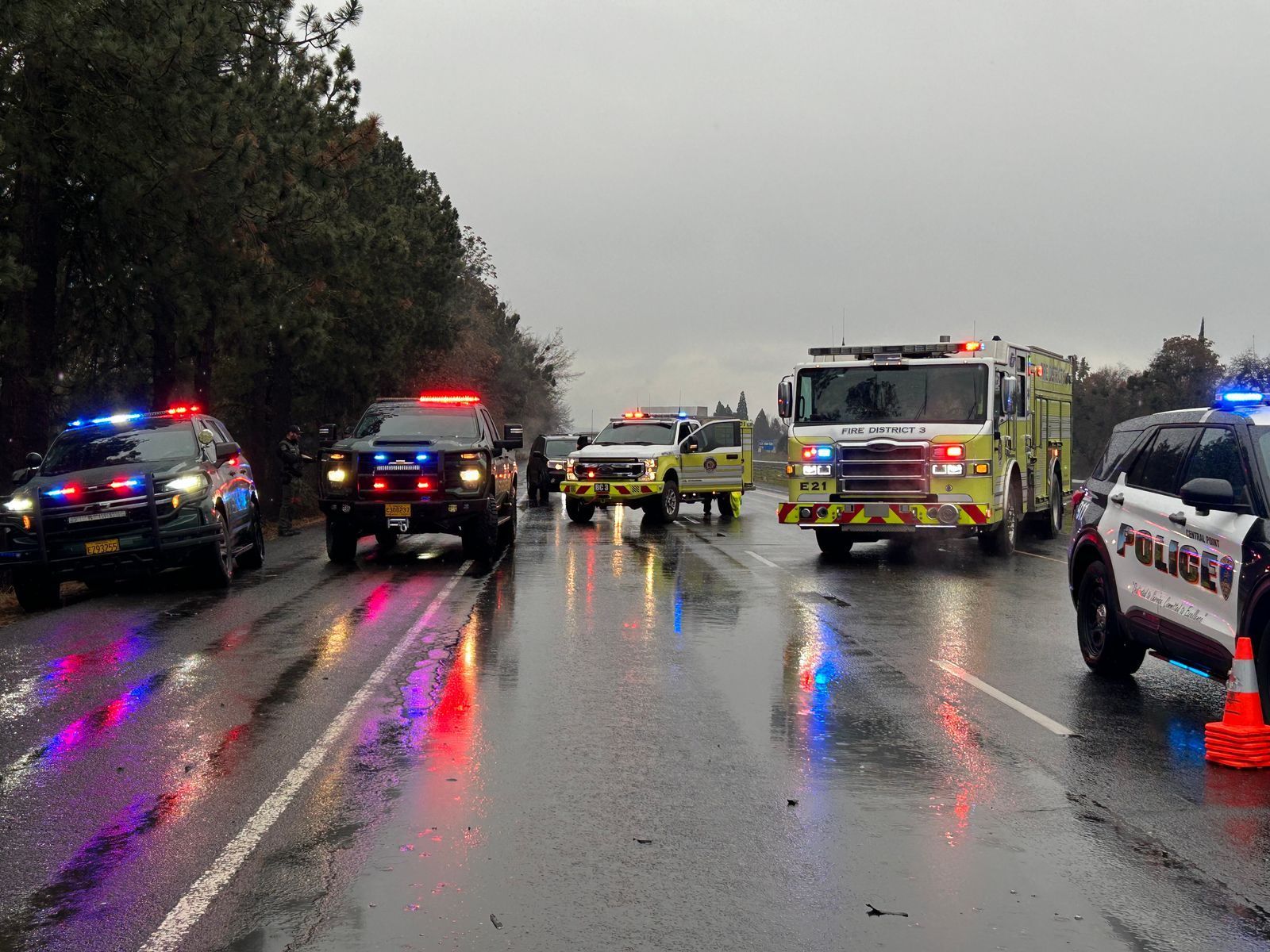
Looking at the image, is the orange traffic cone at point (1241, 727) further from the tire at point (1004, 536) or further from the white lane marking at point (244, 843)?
the tire at point (1004, 536)

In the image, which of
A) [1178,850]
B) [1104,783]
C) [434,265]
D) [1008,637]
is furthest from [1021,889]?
[434,265]

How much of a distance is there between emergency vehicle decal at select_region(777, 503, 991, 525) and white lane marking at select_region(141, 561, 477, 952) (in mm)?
10078

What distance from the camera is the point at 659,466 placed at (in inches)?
1085

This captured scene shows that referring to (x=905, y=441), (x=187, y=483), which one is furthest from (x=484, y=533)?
(x=905, y=441)

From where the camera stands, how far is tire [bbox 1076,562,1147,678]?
9.50 metres

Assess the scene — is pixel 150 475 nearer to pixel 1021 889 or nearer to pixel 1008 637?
pixel 1008 637

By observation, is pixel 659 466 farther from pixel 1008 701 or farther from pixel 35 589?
pixel 1008 701

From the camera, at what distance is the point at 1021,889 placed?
16.8ft

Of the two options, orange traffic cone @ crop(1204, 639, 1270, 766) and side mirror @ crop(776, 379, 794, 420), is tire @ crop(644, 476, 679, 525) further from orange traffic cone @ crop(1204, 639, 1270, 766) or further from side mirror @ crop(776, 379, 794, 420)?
orange traffic cone @ crop(1204, 639, 1270, 766)

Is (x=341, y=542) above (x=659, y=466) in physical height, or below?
below

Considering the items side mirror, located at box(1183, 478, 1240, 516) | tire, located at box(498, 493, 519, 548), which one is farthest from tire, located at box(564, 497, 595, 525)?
side mirror, located at box(1183, 478, 1240, 516)

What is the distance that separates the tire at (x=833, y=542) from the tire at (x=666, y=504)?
26.5 feet

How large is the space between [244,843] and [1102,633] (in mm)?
6380

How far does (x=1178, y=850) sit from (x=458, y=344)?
170 ft
